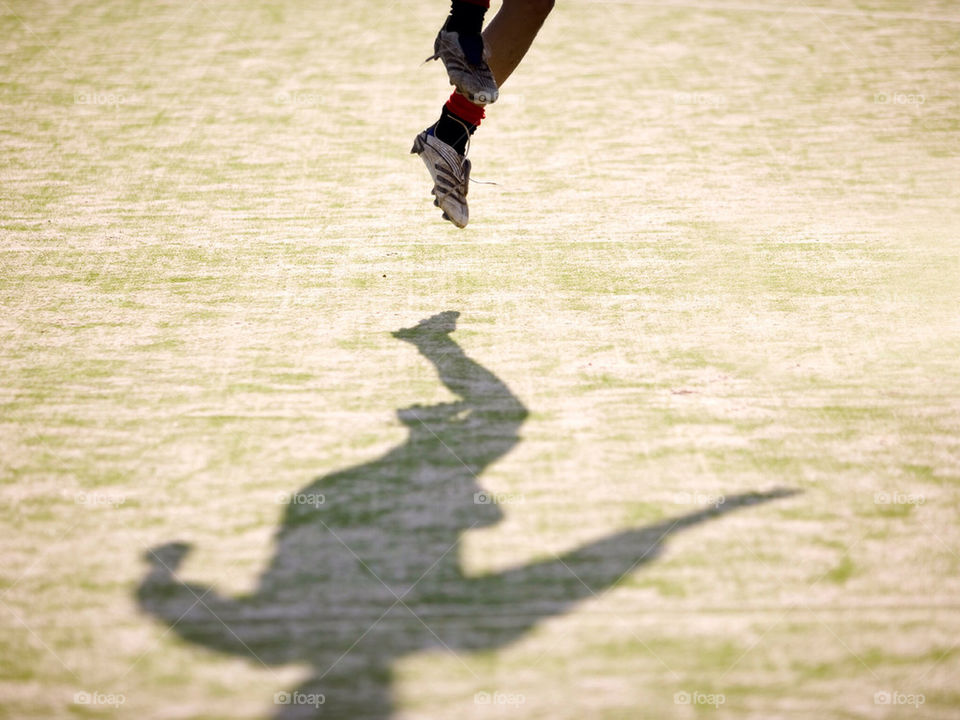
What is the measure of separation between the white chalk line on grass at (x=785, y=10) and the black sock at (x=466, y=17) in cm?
299

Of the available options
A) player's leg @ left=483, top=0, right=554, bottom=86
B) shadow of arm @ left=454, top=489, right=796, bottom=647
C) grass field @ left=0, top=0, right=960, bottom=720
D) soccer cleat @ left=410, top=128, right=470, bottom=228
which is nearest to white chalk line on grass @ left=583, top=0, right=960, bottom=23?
grass field @ left=0, top=0, right=960, bottom=720

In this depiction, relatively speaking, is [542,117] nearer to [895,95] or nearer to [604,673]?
[895,95]

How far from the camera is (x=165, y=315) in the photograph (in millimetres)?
2465

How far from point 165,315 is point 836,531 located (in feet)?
5.93

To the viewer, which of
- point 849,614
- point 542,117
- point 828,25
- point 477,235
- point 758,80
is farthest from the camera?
point 828,25

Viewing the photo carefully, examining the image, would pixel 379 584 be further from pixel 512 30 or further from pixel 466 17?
pixel 512 30

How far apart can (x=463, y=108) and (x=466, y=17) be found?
0.25 meters

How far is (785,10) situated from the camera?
16.8ft

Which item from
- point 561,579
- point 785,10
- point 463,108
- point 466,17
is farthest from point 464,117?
point 785,10

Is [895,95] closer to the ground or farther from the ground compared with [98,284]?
closer to the ground

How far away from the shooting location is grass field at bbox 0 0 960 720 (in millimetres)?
1486

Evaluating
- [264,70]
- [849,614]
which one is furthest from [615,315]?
[264,70]

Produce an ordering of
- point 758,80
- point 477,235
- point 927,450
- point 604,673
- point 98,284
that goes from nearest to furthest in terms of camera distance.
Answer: point 604,673 → point 927,450 → point 98,284 → point 477,235 → point 758,80

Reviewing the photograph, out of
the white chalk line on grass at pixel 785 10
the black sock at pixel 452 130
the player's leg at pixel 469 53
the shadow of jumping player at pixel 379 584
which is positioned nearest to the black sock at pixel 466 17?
the player's leg at pixel 469 53
